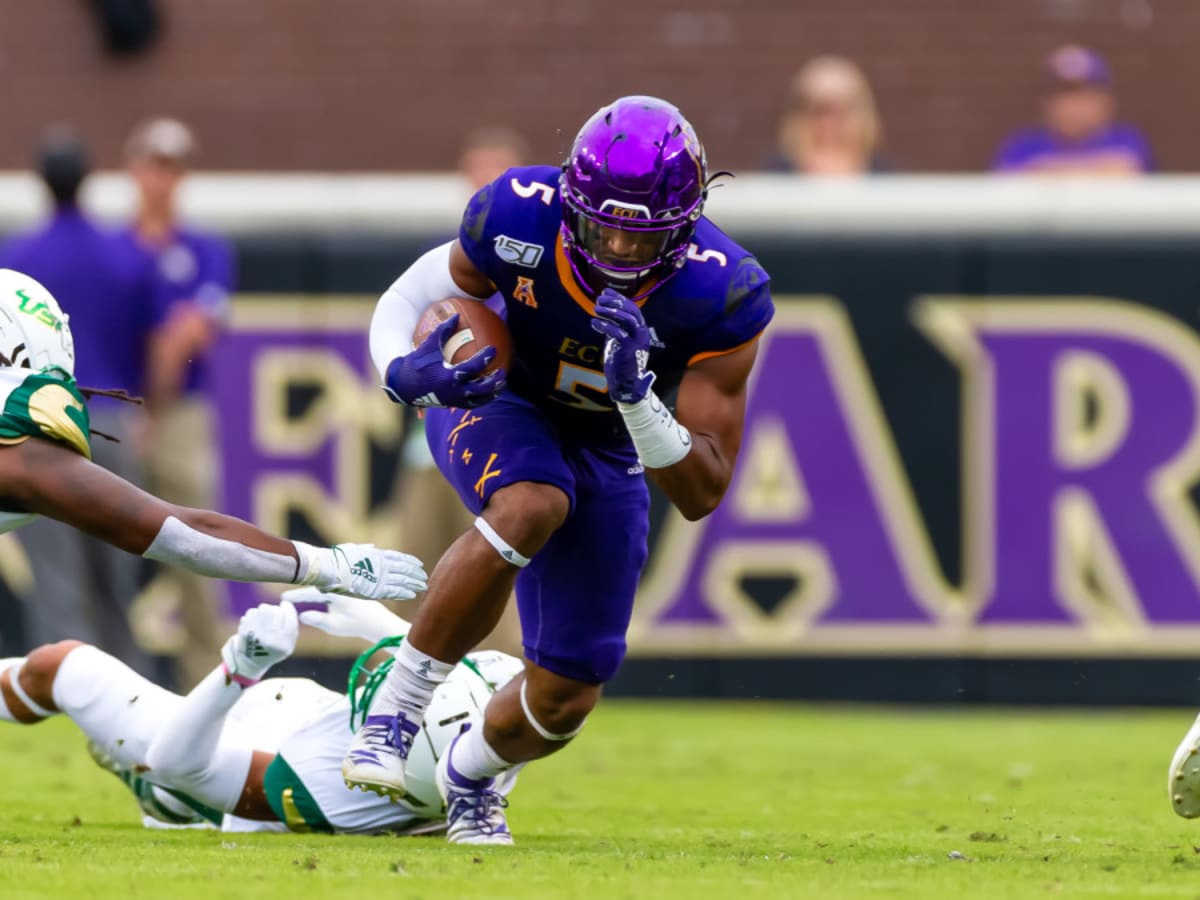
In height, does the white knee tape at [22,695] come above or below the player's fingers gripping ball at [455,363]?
below

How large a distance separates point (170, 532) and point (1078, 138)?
680 cm

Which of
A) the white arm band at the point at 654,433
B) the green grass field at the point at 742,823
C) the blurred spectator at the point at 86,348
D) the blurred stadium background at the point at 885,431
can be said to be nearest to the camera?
the green grass field at the point at 742,823

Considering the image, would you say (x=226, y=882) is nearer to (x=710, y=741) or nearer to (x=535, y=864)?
(x=535, y=864)

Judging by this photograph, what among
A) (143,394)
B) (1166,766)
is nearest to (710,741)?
(1166,766)

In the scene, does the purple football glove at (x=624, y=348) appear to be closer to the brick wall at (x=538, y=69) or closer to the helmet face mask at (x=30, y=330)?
the helmet face mask at (x=30, y=330)

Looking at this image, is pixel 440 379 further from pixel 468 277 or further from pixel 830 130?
pixel 830 130

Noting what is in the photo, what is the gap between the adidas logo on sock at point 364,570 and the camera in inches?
229

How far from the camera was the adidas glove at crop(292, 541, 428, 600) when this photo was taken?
579 centimetres

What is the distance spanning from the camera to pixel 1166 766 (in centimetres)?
883

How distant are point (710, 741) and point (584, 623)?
3.46m

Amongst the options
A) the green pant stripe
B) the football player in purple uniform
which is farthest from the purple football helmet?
the green pant stripe

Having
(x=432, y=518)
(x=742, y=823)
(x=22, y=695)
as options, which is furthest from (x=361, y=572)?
(x=432, y=518)

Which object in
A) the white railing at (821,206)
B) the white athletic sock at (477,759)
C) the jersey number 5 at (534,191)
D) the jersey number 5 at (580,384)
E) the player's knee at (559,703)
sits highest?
the jersey number 5 at (534,191)

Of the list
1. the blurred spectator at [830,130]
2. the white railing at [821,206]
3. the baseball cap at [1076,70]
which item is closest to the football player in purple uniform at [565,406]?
the white railing at [821,206]
